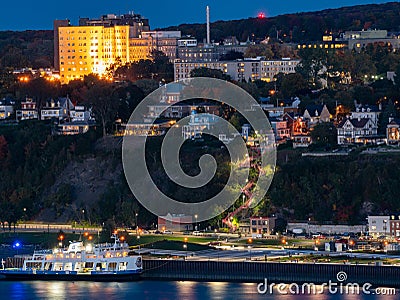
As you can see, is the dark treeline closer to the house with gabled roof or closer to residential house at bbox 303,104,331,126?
residential house at bbox 303,104,331,126

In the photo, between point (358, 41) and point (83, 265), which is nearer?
point (83, 265)

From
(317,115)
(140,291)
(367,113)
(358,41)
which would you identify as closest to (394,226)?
(140,291)

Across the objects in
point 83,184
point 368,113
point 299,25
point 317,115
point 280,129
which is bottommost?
point 83,184

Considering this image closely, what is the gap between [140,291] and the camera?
4841 cm

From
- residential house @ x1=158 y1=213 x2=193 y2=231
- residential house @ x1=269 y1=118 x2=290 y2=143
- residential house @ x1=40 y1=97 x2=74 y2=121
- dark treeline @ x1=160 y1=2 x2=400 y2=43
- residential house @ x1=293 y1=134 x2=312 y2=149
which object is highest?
dark treeline @ x1=160 y1=2 x2=400 y2=43

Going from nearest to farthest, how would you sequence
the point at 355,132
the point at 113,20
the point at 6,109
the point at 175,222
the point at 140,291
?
the point at 140,291
the point at 175,222
the point at 355,132
the point at 6,109
the point at 113,20

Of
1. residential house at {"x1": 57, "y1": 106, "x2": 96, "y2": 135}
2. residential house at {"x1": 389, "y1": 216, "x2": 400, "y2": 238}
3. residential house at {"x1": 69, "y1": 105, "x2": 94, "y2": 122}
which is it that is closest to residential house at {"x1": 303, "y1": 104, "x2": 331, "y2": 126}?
residential house at {"x1": 57, "y1": 106, "x2": 96, "y2": 135}

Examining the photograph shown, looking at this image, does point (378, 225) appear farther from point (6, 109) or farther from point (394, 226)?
point (6, 109)

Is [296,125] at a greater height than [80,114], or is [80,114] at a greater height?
[80,114]

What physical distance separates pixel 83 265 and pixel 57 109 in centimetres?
2780

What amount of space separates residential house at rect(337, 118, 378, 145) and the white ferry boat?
55.4 ft
